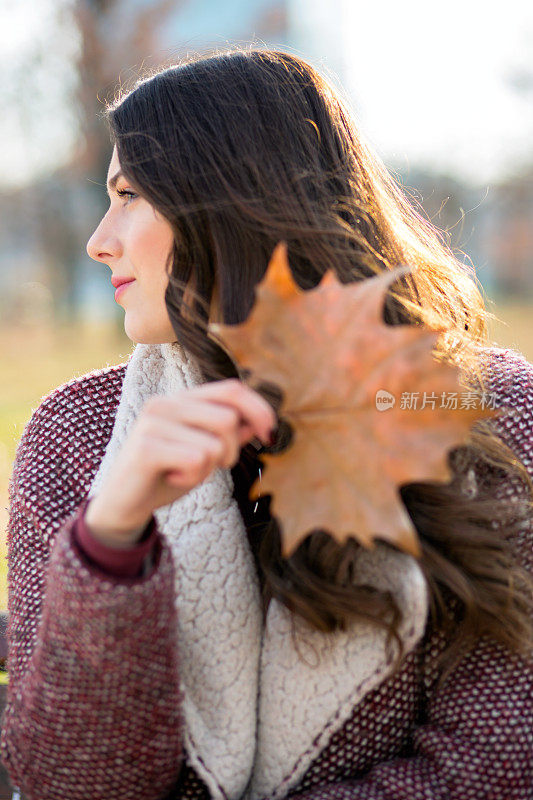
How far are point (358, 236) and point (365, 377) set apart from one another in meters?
0.55

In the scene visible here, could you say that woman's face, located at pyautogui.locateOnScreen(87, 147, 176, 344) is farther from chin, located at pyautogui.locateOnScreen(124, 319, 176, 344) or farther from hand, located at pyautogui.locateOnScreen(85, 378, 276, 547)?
hand, located at pyautogui.locateOnScreen(85, 378, 276, 547)

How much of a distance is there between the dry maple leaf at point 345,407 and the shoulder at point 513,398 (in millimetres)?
459

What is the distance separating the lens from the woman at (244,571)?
1075mm

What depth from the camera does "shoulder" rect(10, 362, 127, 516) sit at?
1.37 m

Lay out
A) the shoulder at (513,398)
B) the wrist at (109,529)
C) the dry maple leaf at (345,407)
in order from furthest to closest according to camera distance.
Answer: the shoulder at (513,398), the wrist at (109,529), the dry maple leaf at (345,407)

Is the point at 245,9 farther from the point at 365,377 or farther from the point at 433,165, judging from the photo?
the point at 365,377

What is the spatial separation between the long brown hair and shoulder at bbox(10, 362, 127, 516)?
24 cm

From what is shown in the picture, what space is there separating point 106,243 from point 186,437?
617 millimetres

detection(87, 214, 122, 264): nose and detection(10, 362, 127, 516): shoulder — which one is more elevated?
detection(87, 214, 122, 264): nose

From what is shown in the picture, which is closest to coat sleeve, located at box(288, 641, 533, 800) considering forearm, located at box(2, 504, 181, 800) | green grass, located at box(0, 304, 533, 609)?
forearm, located at box(2, 504, 181, 800)

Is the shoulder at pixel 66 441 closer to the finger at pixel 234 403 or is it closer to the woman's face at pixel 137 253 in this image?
the woman's face at pixel 137 253

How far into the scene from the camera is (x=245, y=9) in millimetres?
9008

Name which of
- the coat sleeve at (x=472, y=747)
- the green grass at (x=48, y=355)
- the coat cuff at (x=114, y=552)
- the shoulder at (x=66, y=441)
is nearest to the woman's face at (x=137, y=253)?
the shoulder at (x=66, y=441)

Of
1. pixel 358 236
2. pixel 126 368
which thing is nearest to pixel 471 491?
pixel 358 236
